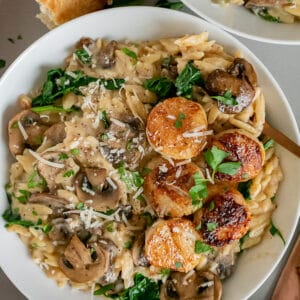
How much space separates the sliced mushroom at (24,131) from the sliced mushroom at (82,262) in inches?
17.4

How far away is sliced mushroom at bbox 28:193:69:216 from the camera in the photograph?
261 cm

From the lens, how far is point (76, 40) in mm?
Result: 2717

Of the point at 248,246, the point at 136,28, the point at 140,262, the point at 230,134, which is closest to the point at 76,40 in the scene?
the point at 136,28

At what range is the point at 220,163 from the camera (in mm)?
2543

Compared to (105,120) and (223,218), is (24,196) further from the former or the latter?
(223,218)

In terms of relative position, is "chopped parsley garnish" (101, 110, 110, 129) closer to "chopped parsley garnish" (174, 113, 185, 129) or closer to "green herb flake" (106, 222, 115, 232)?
"chopped parsley garnish" (174, 113, 185, 129)

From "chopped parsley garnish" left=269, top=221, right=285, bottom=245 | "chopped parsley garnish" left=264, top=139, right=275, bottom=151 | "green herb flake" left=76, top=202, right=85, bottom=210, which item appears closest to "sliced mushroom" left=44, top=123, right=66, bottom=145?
"green herb flake" left=76, top=202, right=85, bottom=210

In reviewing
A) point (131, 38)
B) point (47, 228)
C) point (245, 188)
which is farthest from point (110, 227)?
point (131, 38)

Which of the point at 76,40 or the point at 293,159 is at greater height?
the point at 76,40

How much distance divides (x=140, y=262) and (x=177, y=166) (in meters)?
0.43

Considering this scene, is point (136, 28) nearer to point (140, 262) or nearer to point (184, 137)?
point (184, 137)

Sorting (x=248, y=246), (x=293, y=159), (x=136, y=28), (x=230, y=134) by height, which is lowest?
(x=248, y=246)

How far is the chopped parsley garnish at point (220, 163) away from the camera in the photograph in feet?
8.27

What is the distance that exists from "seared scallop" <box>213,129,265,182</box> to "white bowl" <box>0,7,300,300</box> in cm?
20
